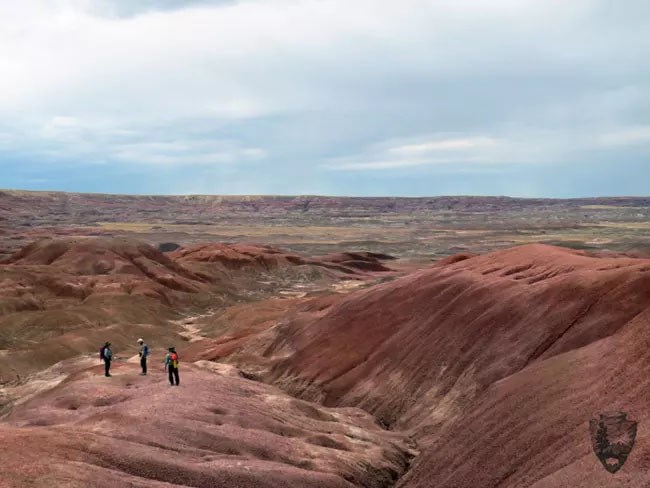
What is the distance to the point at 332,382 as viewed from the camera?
37.2m

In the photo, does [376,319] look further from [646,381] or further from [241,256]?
[241,256]

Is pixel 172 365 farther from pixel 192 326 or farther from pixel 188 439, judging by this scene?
pixel 192 326

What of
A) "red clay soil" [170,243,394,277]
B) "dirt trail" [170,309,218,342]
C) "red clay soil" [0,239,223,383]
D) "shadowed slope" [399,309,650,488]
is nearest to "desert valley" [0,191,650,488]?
"shadowed slope" [399,309,650,488]

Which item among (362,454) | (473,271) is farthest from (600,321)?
(473,271)

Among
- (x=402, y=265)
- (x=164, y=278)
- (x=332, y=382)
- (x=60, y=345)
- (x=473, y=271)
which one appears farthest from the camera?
(x=402, y=265)

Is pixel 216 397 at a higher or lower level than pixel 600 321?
lower

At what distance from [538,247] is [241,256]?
6908 centimetres

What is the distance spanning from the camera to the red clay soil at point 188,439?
1753 cm

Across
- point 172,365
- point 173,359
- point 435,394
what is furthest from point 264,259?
Answer: point 173,359

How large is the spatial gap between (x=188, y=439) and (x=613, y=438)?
13734mm

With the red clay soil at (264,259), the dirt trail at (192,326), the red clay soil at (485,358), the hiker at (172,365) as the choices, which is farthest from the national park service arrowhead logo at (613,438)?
the red clay soil at (264,259)

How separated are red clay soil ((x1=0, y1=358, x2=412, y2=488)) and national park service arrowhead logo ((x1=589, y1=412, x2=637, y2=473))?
869cm

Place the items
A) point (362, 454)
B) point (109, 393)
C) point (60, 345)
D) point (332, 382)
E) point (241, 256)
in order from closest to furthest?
point (362, 454)
point (109, 393)
point (332, 382)
point (60, 345)
point (241, 256)

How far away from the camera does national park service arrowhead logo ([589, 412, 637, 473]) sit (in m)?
16.0
